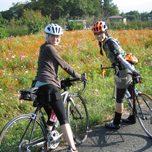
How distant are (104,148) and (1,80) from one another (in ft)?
11.0

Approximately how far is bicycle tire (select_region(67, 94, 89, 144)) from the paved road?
5.4 inches

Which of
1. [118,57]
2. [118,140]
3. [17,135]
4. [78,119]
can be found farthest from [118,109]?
[17,135]

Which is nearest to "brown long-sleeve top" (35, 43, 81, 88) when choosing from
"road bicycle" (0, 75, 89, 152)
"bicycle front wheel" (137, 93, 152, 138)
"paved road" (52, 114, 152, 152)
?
"road bicycle" (0, 75, 89, 152)

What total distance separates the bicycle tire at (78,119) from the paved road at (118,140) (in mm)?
137

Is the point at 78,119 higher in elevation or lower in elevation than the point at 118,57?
lower

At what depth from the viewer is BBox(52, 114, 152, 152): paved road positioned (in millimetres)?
2807

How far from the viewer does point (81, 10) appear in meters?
66.8

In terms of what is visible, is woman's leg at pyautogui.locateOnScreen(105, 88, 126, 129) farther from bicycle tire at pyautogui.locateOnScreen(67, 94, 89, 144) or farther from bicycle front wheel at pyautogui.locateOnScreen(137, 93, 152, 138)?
bicycle tire at pyautogui.locateOnScreen(67, 94, 89, 144)

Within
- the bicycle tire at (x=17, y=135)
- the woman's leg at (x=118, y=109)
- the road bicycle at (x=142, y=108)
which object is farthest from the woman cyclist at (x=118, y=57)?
the bicycle tire at (x=17, y=135)

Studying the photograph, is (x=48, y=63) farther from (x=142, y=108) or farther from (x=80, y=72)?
(x=80, y=72)

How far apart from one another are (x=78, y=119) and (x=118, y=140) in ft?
2.66

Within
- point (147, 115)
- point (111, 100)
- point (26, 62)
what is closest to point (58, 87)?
point (147, 115)

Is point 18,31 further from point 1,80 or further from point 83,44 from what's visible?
point 1,80

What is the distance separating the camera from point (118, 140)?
119 inches
